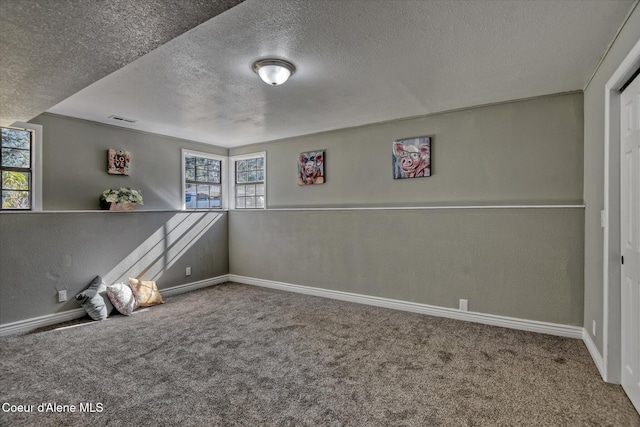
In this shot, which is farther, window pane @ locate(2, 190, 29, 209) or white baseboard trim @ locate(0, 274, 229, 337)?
window pane @ locate(2, 190, 29, 209)

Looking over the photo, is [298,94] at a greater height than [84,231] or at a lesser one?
greater

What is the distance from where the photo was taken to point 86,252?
3.99 metres

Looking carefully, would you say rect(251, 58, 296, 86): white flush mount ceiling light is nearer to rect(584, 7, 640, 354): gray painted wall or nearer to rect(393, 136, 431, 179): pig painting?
rect(393, 136, 431, 179): pig painting

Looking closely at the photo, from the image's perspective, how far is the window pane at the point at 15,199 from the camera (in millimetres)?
3549

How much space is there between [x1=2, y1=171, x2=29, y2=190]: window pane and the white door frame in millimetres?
5603

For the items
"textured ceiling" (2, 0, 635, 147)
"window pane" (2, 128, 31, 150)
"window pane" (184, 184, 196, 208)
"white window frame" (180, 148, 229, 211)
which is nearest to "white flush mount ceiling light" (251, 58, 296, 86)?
"textured ceiling" (2, 0, 635, 147)

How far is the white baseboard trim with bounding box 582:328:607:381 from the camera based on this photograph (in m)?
2.43

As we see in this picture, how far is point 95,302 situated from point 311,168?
129 inches

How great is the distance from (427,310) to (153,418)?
303cm

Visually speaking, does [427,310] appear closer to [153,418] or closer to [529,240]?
[529,240]

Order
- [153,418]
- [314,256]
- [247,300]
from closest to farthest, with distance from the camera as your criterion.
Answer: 1. [153,418]
2. [247,300]
3. [314,256]

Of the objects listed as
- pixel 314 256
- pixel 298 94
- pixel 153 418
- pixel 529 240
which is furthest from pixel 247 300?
pixel 529 240

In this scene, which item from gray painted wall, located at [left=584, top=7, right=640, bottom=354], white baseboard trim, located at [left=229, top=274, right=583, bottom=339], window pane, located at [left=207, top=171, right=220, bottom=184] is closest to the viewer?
gray painted wall, located at [left=584, top=7, right=640, bottom=354]

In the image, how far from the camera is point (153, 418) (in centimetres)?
198
